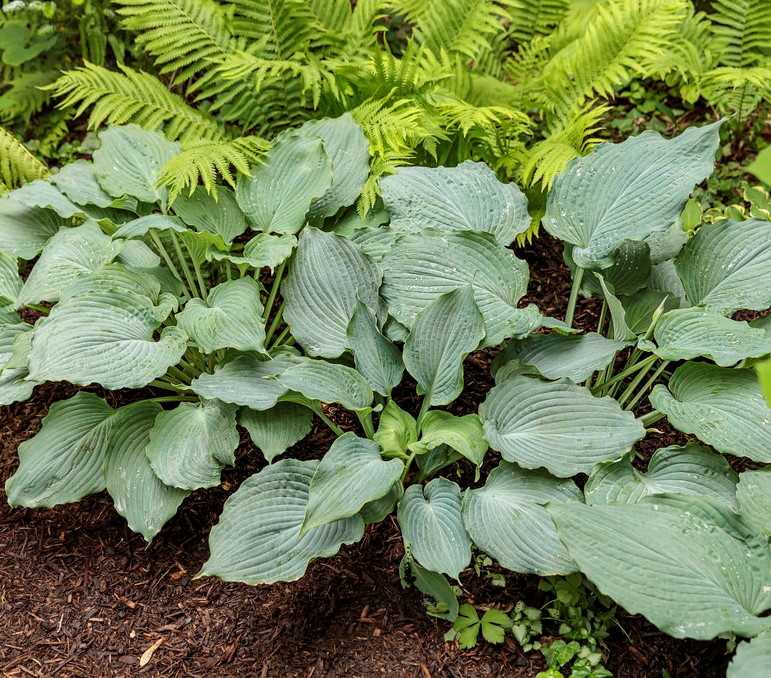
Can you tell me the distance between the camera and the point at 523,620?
2307 millimetres

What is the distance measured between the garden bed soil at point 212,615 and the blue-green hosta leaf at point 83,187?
1216mm

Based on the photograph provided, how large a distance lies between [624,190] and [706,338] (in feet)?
2.18

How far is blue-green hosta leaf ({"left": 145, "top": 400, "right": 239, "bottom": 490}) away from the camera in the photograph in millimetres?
2377

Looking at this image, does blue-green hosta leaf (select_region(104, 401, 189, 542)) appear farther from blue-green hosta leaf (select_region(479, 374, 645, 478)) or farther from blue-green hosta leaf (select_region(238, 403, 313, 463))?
blue-green hosta leaf (select_region(479, 374, 645, 478))

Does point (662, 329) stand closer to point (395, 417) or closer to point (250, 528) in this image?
point (395, 417)

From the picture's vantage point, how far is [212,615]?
241 cm

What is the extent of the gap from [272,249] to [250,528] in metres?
1.03

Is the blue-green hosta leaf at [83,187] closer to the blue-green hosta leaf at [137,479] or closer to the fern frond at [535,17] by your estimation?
the blue-green hosta leaf at [137,479]

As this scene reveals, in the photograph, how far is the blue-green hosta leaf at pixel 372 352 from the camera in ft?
8.11

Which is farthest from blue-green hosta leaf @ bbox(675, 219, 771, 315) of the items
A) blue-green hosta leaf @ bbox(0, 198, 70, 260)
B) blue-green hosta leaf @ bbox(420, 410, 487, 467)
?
blue-green hosta leaf @ bbox(0, 198, 70, 260)

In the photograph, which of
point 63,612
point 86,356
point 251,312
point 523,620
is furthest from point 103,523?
point 523,620

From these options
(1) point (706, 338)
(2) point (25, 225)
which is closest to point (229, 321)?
(2) point (25, 225)

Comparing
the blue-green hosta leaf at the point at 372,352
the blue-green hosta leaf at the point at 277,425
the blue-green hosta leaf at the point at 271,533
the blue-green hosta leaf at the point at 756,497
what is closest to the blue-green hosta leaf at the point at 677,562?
the blue-green hosta leaf at the point at 756,497

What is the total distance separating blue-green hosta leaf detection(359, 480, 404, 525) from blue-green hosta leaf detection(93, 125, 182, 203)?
1584 millimetres
